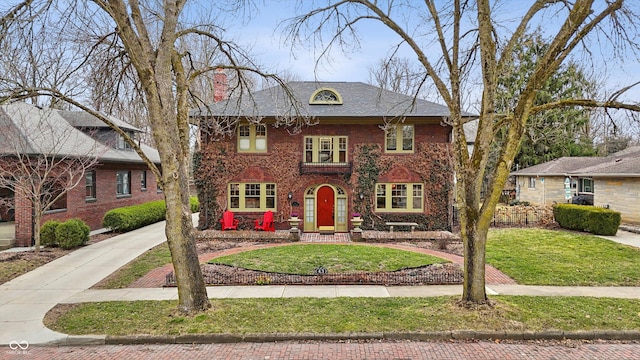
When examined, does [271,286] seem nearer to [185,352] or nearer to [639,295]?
[185,352]

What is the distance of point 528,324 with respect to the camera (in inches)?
278

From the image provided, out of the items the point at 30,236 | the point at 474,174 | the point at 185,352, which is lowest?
the point at 185,352

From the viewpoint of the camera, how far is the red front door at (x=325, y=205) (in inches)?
717

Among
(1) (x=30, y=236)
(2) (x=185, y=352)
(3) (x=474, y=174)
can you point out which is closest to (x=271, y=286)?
(2) (x=185, y=352)

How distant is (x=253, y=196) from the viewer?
18188 millimetres

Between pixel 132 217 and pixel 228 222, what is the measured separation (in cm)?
557

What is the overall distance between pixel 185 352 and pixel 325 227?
12229mm

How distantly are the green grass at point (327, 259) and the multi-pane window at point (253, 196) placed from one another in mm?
4259

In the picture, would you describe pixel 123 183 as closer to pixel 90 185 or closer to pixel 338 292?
pixel 90 185

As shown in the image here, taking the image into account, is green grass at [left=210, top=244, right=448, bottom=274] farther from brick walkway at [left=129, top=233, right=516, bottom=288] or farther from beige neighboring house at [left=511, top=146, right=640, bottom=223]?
beige neighboring house at [left=511, top=146, right=640, bottom=223]

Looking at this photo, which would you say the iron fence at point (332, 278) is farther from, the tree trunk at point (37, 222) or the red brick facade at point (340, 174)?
the red brick facade at point (340, 174)

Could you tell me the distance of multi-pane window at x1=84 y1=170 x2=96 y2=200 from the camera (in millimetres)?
18312

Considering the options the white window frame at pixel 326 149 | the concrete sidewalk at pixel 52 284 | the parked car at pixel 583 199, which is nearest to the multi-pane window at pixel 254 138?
the white window frame at pixel 326 149

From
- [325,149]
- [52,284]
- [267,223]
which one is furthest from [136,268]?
[325,149]
